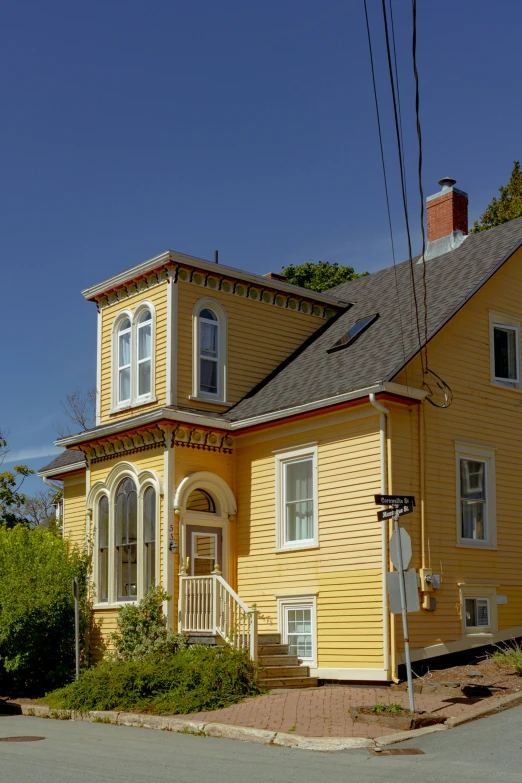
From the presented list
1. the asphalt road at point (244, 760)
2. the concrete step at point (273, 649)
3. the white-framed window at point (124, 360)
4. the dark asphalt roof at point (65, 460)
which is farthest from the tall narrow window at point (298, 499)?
the dark asphalt roof at point (65, 460)

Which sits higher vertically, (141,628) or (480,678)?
(141,628)

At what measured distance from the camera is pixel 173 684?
635 inches

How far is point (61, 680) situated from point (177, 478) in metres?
4.76

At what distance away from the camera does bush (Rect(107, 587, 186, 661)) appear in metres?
19.1

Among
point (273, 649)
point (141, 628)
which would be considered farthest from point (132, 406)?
point (273, 649)

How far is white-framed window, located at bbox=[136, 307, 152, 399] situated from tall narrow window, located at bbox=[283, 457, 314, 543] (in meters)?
3.94

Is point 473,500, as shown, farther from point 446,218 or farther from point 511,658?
point 446,218

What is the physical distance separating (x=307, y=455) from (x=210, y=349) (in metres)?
3.92

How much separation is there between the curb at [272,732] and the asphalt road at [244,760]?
193mm

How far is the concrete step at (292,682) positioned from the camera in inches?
679

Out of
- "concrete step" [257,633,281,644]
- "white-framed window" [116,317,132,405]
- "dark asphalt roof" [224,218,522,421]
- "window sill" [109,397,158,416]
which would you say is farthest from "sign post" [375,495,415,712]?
"white-framed window" [116,317,132,405]

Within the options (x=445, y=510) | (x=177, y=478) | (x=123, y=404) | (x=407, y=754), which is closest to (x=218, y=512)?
(x=177, y=478)

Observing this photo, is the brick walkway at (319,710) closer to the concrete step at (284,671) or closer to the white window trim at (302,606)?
the concrete step at (284,671)

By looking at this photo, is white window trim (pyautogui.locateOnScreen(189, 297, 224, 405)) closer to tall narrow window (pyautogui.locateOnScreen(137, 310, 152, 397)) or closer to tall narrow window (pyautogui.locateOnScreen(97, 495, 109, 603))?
tall narrow window (pyautogui.locateOnScreen(137, 310, 152, 397))
